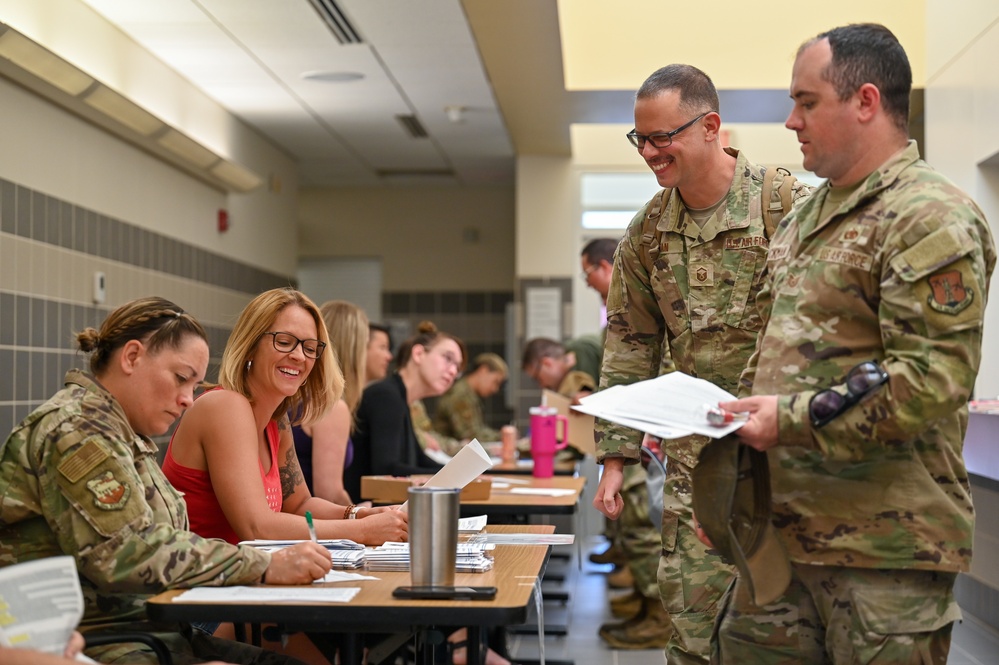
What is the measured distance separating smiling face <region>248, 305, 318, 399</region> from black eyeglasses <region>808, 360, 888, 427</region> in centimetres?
145

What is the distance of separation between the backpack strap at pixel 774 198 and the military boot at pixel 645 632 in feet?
9.01

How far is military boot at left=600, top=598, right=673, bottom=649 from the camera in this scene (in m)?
4.90

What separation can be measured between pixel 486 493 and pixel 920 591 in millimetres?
1855

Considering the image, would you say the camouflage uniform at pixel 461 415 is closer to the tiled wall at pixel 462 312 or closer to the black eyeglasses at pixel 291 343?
the tiled wall at pixel 462 312

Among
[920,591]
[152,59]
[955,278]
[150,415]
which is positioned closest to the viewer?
[955,278]

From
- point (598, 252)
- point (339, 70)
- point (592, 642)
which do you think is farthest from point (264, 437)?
point (339, 70)

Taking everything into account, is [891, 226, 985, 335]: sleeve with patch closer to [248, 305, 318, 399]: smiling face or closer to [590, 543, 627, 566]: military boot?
[248, 305, 318, 399]: smiling face

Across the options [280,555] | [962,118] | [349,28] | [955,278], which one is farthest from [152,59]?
[955,278]

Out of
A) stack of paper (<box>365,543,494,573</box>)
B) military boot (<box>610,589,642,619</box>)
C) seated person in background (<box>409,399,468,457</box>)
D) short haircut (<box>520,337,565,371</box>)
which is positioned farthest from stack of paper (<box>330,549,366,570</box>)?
short haircut (<box>520,337,565,371</box>)

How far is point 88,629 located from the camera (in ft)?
6.51

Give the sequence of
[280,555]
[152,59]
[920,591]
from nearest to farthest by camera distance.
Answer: [920,591] < [280,555] < [152,59]

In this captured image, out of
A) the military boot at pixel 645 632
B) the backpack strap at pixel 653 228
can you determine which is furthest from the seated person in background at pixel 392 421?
the backpack strap at pixel 653 228

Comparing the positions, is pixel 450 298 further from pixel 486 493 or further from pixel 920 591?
pixel 920 591

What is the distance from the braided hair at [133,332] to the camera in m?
2.14
